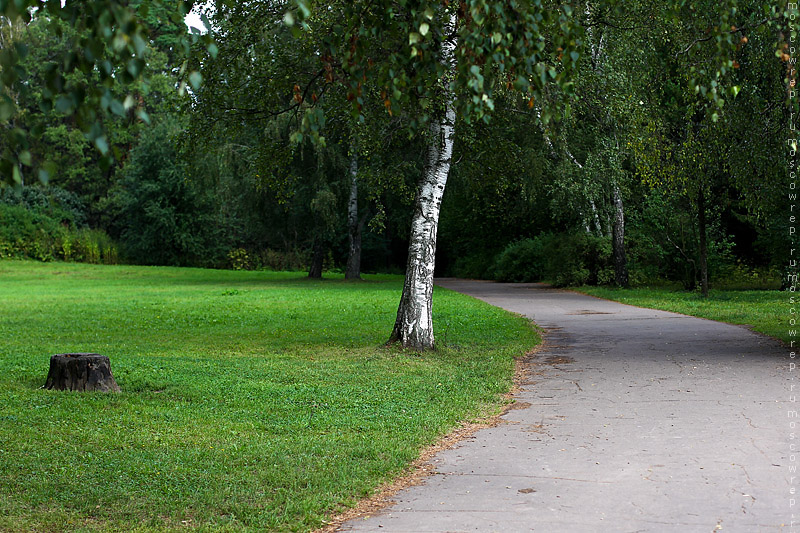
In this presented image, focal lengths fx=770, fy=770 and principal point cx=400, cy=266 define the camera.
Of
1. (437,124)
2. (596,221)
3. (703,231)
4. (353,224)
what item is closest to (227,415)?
(437,124)

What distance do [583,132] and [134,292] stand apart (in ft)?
57.4

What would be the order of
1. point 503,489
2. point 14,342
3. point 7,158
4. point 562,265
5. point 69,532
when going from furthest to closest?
1. point 562,265
2. point 14,342
3. point 503,489
4. point 69,532
5. point 7,158

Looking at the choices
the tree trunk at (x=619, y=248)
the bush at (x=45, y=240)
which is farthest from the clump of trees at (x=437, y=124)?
the bush at (x=45, y=240)

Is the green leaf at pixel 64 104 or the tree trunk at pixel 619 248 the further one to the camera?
the tree trunk at pixel 619 248

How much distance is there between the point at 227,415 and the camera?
7.59 meters

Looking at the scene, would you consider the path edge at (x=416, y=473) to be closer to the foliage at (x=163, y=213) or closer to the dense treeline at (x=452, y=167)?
the dense treeline at (x=452, y=167)

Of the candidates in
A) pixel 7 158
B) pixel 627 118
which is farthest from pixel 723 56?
pixel 627 118

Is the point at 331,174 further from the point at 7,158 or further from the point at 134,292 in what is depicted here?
the point at 7,158

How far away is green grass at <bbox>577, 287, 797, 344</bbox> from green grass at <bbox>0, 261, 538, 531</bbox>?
4.74 metres

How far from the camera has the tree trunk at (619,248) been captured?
2739 centimetres

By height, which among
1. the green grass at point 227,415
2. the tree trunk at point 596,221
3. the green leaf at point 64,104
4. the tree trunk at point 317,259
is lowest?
the green grass at point 227,415

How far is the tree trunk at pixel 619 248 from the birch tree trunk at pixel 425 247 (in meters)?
16.6

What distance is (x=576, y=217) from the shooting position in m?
31.4

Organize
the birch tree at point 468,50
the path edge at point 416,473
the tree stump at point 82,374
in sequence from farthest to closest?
the tree stump at point 82,374
the path edge at point 416,473
the birch tree at point 468,50
